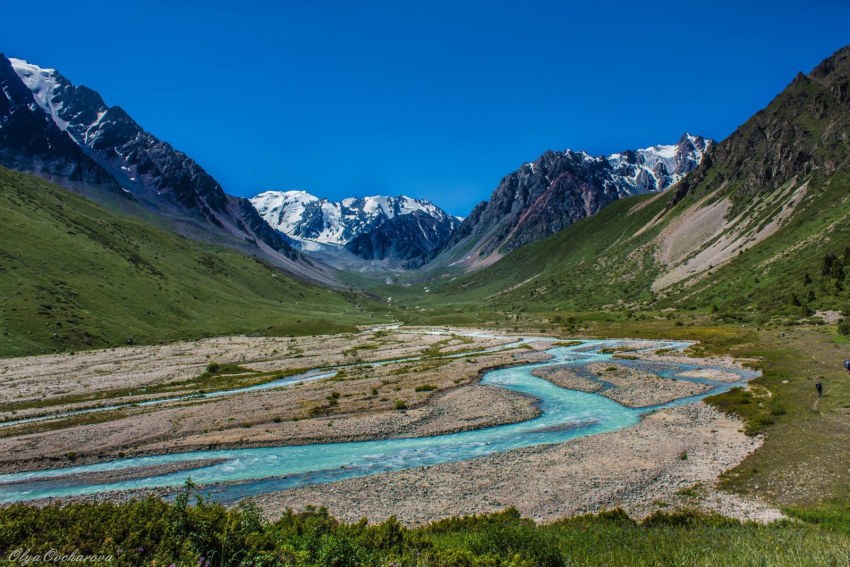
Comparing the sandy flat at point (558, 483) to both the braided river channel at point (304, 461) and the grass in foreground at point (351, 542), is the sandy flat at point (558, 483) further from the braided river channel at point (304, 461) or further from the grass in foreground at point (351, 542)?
the grass in foreground at point (351, 542)

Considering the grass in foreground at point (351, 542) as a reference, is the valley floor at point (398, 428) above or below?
below

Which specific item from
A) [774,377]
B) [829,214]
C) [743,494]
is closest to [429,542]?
[743,494]

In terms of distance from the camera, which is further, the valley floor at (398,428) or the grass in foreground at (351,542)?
the valley floor at (398,428)

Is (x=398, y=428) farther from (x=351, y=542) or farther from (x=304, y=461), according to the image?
(x=351, y=542)

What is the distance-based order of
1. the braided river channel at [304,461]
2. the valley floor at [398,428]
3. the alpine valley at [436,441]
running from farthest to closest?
the braided river channel at [304,461] → the valley floor at [398,428] → the alpine valley at [436,441]

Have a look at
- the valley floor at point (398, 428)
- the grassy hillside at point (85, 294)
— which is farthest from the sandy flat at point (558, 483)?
the grassy hillside at point (85, 294)

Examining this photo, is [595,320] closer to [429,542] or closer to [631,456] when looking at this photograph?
[631,456]

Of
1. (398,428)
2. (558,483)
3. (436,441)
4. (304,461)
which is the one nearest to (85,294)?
(398,428)

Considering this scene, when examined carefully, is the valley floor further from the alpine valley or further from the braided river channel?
the braided river channel
